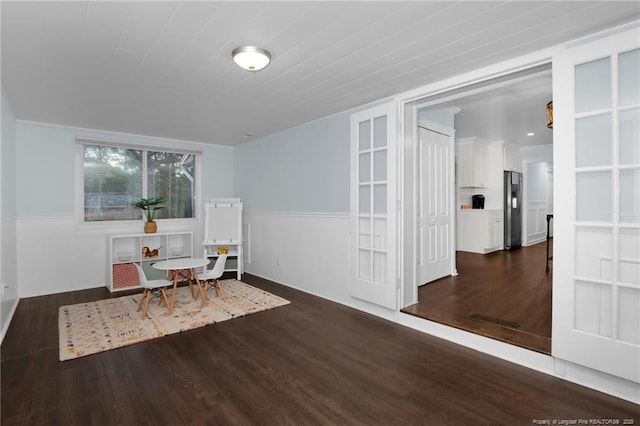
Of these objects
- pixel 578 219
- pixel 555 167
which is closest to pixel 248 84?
pixel 555 167

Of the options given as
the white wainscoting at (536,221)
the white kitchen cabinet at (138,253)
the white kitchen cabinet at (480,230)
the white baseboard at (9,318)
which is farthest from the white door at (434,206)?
the white wainscoting at (536,221)

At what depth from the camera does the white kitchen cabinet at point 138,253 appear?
188 inches

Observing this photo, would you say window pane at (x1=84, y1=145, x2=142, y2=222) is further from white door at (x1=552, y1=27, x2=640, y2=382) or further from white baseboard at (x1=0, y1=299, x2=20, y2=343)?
white door at (x1=552, y1=27, x2=640, y2=382)

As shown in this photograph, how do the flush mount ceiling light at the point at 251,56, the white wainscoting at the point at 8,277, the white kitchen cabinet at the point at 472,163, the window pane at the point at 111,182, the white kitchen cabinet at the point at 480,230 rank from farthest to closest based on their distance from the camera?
1. the white kitchen cabinet at the point at 472,163
2. the white kitchen cabinet at the point at 480,230
3. the window pane at the point at 111,182
4. the white wainscoting at the point at 8,277
5. the flush mount ceiling light at the point at 251,56

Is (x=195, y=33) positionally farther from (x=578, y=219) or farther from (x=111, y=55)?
(x=578, y=219)

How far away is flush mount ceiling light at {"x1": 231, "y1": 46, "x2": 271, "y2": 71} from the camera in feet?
7.72

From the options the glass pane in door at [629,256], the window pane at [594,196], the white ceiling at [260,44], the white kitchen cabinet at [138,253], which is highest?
the white ceiling at [260,44]

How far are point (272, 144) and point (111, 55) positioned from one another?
297 centimetres

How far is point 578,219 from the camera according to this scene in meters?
2.24

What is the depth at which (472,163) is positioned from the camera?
693cm

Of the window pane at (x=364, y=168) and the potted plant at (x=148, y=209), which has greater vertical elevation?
the window pane at (x=364, y=168)

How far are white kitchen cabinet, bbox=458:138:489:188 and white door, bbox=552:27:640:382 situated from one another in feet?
15.9

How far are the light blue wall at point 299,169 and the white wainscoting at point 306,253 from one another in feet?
0.53

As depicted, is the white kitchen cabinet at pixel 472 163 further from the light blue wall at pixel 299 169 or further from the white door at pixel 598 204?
the white door at pixel 598 204
